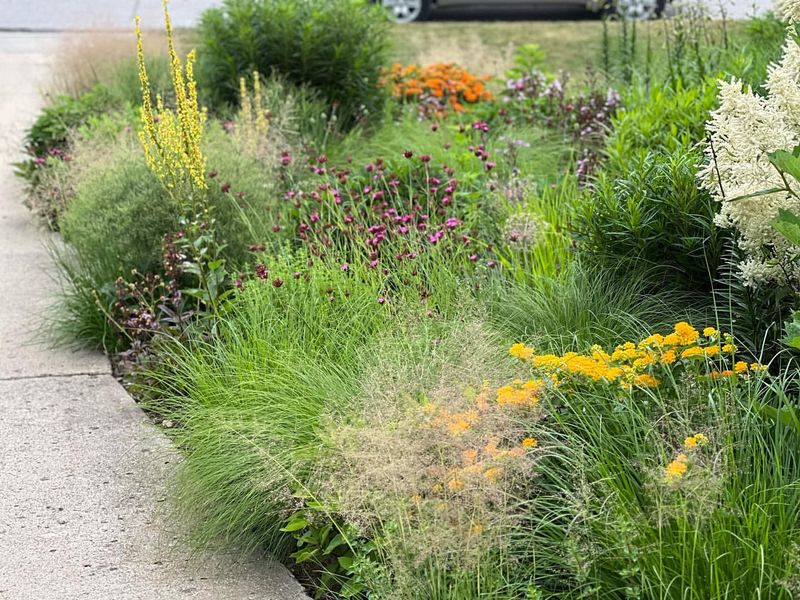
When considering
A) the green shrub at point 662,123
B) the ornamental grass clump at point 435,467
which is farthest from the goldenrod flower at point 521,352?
the green shrub at point 662,123

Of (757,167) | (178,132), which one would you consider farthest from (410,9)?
(757,167)

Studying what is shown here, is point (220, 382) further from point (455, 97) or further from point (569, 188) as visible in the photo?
point (455, 97)

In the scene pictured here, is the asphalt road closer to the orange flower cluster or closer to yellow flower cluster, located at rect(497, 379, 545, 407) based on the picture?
the orange flower cluster

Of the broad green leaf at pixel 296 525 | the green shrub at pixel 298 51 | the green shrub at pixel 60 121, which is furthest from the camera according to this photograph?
the green shrub at pixel 298 51

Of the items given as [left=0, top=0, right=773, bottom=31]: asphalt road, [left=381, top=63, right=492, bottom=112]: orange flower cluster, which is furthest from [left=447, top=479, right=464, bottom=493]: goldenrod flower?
[left=0, top=0, right=773, bottom=31]: asphalt road

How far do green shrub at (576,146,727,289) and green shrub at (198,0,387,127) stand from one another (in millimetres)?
4426

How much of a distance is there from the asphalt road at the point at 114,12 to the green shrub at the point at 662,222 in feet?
34.2

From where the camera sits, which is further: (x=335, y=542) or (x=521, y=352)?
(x=521, y=352)

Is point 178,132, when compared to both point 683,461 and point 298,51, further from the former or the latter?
point 298,51

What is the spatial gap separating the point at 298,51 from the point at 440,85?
1.41m

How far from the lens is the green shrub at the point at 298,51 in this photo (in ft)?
30.5

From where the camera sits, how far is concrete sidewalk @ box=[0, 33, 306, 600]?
3906mm

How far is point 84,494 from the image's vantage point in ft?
14.9

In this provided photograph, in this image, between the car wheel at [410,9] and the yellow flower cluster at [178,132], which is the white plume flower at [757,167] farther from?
the car wheel at [410,9]
